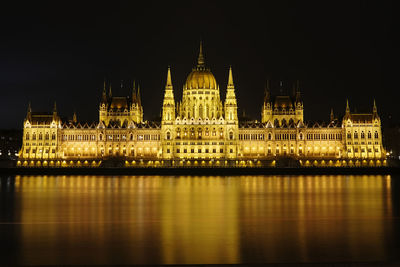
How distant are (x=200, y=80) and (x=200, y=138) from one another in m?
16.1

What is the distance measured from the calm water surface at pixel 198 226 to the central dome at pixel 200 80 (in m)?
64.7

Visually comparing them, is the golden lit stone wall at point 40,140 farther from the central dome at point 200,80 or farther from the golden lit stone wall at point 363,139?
the golden lit stone wall at point 363,139

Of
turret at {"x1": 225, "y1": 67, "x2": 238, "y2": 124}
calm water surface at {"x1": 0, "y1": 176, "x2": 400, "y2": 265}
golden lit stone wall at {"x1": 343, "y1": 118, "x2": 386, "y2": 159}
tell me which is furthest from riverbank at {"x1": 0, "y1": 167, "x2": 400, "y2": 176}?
calm water surface at {"x1": 0, "y1": 176, "x2": 400, "y2": 265}

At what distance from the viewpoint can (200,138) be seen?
114125 millimetres

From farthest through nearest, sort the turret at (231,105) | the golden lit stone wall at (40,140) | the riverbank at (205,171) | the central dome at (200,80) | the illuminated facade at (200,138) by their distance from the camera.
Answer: the central dome at (200,80), the golden lit stone wall at (40,140), the turret at (231,105), the illuminated facade at (200,138), the riverbank at (205,171)

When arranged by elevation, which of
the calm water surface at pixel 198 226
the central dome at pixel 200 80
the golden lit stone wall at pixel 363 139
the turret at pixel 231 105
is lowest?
the calm water surface at pixel 198 226

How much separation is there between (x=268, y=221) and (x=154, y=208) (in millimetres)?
11508

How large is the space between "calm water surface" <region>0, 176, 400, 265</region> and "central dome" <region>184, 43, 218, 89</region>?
64698 millimetres

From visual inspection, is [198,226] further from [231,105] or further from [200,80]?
[200,80]

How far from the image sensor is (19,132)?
16388 centimetres

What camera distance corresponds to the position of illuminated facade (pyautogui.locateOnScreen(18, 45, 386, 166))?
112 meters

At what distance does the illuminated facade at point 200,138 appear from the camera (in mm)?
112438

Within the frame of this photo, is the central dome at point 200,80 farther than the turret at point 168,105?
Yes

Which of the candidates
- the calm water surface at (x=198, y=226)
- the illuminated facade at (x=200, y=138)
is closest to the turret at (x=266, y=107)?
the illuminated facade at (x=200, y=138)
